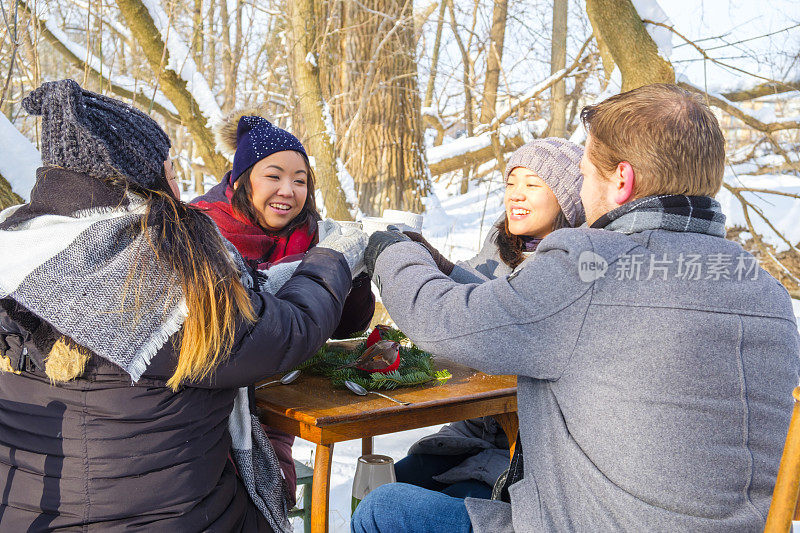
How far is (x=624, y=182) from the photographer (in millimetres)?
1443

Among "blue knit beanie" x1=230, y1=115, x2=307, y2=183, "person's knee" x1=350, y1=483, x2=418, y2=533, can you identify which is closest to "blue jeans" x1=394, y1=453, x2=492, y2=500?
"person's knee" x1=350, y1=483, x2=418, y2=533

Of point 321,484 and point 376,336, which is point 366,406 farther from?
point 376,336

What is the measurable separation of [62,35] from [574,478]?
4657 millimetres

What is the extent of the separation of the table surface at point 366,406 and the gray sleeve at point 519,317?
0.32 m

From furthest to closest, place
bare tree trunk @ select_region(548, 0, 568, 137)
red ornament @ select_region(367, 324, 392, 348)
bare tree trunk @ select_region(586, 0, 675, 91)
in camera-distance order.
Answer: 1. bare tree trunk @ select_region(548, 0, 568, 137)
2. bare tree trunk @ select_region(586, 0, 675, 91)
3. red ornament @ select_region(367, 324, 392, 348)

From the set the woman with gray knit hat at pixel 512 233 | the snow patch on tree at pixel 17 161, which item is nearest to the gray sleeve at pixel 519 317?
the woman with gray knit hat at pixel 512 233

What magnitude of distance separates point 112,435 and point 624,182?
1.19 metres

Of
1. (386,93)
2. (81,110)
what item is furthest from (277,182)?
(386,93)

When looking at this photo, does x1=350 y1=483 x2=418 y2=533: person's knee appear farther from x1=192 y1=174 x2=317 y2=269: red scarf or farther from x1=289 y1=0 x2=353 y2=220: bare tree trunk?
x1=289 y1=0 x2=353 y2=220: bare tree trunk

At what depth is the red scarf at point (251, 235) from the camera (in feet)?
8.29

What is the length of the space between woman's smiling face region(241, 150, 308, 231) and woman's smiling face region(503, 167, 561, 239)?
82 cm

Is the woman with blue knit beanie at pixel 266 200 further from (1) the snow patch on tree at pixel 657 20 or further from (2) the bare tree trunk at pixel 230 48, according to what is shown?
(2) the bare tree trunk at pixel 230 48

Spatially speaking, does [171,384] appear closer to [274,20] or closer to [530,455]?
[530,455]

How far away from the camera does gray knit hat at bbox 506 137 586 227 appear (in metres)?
2.51
